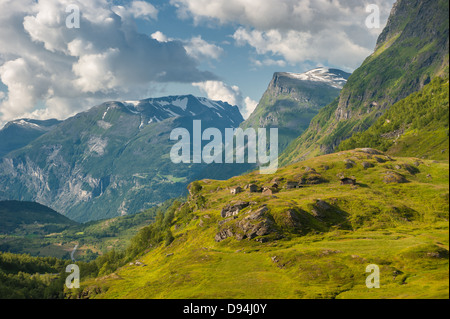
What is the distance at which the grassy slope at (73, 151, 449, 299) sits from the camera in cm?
10250

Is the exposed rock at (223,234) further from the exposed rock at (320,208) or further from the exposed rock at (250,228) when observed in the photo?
the exposed rock at (320,208)

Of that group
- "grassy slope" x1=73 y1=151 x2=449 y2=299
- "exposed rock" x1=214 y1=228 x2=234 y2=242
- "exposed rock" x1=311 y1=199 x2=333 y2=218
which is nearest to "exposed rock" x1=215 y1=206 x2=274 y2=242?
"exposed rock" x1=214 y1=228 x2=234 y2=242

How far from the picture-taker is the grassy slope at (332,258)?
10250cm

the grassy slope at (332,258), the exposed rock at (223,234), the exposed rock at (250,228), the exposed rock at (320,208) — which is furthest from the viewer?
the exposed rock at (223,234)

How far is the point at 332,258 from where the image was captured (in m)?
128

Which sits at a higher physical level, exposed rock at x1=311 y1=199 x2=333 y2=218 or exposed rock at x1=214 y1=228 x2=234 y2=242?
exposed rock at x1=311 y1=199 x2=333 y2=218

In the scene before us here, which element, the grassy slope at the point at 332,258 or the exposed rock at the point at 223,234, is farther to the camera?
the exposed rock at the point at 223,234

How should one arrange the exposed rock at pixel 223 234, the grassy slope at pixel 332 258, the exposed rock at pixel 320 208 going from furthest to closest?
the exposed rock at pixel 223 234 → the exposed rock at pixel 320 208 → the grassy slope at pixel 332 258

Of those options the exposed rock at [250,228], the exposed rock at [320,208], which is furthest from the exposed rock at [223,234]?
the exposed rock at [320,208]

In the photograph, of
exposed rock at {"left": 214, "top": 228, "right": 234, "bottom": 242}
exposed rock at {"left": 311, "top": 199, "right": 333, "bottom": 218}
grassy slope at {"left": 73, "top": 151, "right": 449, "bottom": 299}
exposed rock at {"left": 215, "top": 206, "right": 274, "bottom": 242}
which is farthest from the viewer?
exposed rock at {"left": 214, "top": 228, "right": 234, "bottom": 242}

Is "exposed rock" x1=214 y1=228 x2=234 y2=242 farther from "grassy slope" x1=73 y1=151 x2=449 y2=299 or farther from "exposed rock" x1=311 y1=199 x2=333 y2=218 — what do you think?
"exposed rock" x1=311 y1=199 x2=333 y2=218

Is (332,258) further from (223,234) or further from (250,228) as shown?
(223,234)

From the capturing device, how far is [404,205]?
170 meters
